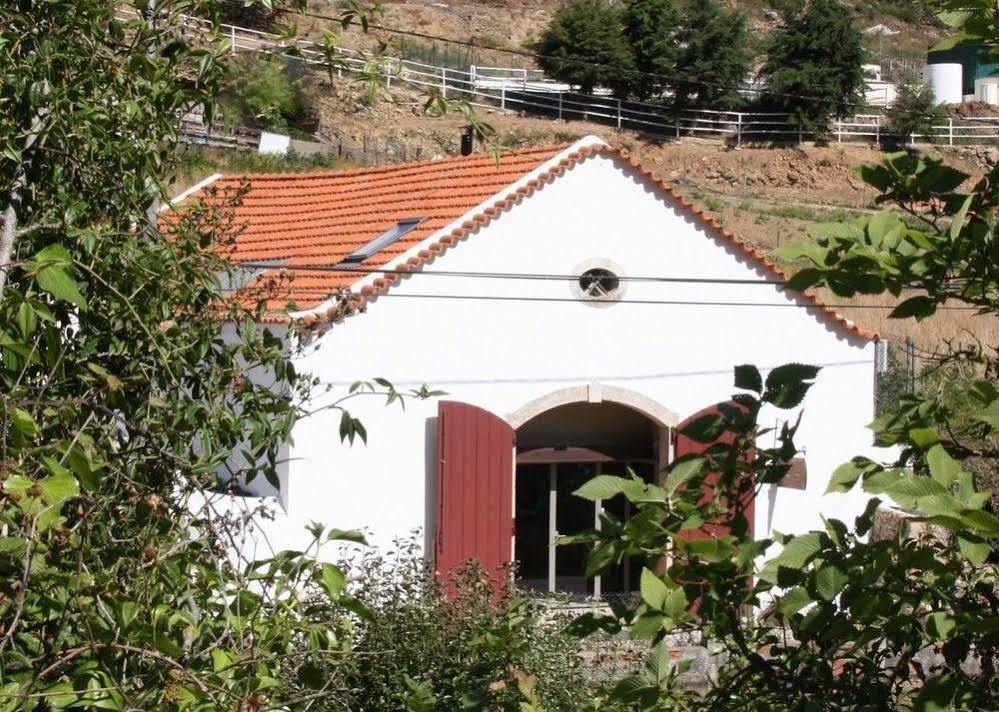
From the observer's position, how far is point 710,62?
44219 mm

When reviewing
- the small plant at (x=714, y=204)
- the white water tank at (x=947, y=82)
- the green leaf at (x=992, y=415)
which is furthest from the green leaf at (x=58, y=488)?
the white water tank at (x=947, y=82)

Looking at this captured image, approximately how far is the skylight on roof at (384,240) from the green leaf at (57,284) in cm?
1170

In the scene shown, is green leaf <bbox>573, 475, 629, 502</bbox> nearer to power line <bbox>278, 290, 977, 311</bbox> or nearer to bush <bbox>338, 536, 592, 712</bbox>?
bush <bbox>338, 536, 592, 712</bbox>

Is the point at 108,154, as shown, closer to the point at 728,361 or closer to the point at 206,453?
the point at 206,453

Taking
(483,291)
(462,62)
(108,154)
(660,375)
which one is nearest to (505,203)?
(483,291)

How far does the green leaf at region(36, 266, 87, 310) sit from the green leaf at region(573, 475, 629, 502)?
1.05 meters

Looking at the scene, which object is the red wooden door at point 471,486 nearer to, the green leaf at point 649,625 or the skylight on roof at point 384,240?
the skylight on roof at point 384,240

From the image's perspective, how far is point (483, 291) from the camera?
1421 centimetres

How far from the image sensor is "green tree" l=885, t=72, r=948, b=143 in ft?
144

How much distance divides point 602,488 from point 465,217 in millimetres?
11875

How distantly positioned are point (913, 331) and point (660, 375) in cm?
1121

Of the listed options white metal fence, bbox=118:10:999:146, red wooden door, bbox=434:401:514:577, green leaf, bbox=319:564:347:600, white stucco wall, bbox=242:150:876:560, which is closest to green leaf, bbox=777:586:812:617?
green leaf, bbox=319:564:347:600

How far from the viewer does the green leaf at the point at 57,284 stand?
2643 mm

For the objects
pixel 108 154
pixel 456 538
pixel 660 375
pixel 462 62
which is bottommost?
pixel 456 538
